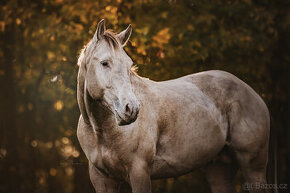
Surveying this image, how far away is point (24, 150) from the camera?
250 inches

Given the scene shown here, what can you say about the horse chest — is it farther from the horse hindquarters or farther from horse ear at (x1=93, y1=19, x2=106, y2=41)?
the horse hindquarters

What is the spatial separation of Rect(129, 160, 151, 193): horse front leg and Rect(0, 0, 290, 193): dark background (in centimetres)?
293

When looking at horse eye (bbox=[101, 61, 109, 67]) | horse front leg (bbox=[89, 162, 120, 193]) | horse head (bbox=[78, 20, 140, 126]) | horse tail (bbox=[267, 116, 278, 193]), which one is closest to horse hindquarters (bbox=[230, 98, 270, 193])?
horse tail (bbox=[267, 116, 278, 193])

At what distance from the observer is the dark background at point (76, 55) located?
5965 millimetres

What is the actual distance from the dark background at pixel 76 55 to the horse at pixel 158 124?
197cm

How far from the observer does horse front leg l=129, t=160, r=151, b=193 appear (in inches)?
116

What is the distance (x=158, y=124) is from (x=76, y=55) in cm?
311

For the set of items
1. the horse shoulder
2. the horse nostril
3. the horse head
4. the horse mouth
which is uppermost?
the horse head

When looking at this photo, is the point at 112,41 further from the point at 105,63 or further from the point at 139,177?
the point at 139,177

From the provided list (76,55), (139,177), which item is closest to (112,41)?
(139,177)

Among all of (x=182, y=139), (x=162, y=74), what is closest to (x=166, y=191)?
(x=162, y=74)

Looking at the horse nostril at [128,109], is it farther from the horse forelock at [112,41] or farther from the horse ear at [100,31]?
the horse ear at [100,31]

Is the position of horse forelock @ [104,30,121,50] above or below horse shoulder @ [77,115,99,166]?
above

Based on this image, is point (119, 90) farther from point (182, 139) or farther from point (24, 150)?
point (24, 150)
